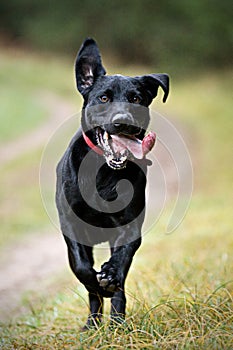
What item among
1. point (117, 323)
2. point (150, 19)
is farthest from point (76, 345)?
point (150, 19)

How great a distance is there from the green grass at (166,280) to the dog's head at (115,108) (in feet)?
3.18

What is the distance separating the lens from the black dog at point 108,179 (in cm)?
385

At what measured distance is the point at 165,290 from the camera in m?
5.24

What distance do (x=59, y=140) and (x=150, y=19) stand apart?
24359 millimetres

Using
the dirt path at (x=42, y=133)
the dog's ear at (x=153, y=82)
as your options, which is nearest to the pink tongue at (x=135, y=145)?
the dog's ear at (x=153, y=82)

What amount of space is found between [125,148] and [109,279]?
78 cm

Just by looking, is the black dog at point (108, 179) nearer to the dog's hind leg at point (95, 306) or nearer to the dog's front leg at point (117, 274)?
the dog's front leg at point (117, 274)

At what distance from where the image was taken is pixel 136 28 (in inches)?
1111

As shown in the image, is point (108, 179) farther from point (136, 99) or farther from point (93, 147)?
point (136, 99)

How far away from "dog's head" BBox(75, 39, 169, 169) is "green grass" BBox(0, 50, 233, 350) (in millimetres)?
969

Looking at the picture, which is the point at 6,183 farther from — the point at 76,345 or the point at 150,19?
the point at 150,19

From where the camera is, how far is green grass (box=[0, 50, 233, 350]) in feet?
11.8

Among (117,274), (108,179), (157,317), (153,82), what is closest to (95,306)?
(157,317)

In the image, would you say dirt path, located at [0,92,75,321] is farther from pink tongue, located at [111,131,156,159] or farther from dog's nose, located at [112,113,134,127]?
dog's nose, located at [112,113,134,127]
